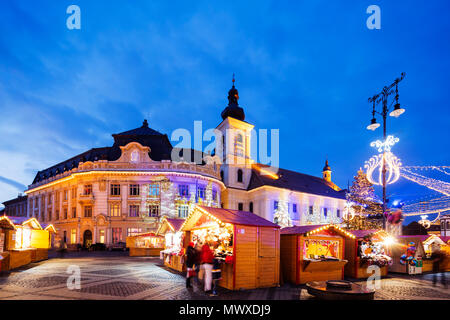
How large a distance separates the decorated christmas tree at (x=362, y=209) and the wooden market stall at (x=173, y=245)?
68.0 feet

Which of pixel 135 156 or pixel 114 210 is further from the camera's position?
pixel 135 156

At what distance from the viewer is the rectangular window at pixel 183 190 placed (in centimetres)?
3864

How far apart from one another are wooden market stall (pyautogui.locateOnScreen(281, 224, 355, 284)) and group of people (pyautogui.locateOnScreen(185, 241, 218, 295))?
3777 mm

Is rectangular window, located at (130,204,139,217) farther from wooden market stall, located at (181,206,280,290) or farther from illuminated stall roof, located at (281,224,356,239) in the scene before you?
illuminated stall roof, located at (281,224,356,239)

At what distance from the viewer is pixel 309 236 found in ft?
46.7

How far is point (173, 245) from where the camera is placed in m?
21.5

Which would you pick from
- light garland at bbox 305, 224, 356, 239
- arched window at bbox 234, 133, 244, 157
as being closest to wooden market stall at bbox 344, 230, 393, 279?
light garland at bbox 305, 224, 356, 239

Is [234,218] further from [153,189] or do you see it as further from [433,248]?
[153,189]

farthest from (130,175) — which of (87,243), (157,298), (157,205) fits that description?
(157,298)

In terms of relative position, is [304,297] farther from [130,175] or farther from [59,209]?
[59,209]

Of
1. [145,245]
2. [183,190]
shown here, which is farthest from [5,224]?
[183,190]

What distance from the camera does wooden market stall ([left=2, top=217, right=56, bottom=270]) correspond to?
17656 mm

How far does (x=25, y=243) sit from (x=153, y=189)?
17233 mm

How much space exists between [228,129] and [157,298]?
129 feet
